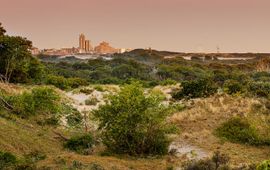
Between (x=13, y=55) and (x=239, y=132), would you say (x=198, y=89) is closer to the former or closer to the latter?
(x=239, y=132)

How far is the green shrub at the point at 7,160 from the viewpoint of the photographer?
11.5m

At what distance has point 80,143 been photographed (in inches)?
615

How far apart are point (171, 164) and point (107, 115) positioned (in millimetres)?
2967

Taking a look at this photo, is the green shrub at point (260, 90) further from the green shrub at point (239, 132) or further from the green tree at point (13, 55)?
the green tree at point (13, 55)

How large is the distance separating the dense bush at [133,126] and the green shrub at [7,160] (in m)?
Answer: 4.15

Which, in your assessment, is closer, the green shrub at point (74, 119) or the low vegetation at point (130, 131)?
the low vegetation at point (130, 131)

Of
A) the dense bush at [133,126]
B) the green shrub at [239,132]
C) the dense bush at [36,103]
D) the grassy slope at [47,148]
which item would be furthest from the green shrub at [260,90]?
the grassy slope at [47,148]

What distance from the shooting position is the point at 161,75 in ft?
213

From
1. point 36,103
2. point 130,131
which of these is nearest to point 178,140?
point 130,131

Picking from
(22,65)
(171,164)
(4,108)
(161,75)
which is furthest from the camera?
(161,75)

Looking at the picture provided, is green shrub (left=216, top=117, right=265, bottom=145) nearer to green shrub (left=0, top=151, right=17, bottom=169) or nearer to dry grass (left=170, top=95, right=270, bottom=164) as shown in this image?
dry grass (left=170, top=95, right=270, bottom=164)

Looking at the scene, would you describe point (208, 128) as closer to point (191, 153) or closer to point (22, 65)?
point (191, 153)

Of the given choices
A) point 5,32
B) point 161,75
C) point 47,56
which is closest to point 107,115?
point 5,32

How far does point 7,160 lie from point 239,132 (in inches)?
365
